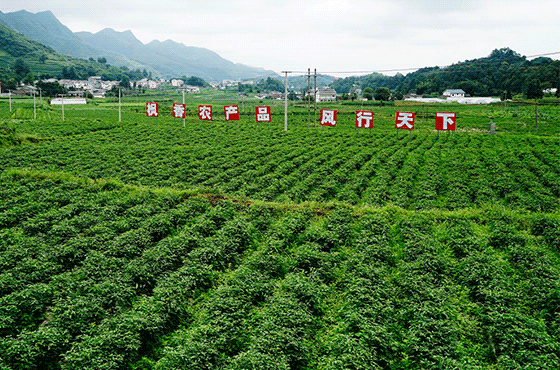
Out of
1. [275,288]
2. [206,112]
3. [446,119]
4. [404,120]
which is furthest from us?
[206,112]

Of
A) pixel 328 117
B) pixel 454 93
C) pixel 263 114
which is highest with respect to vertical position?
pixel 454 93

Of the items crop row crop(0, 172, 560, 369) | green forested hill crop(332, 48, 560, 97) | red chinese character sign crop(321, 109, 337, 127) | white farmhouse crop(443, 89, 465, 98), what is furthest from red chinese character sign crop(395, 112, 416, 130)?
white farmhouse crop(443, 89, 465, 98)

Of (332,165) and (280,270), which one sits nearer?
(280,270)

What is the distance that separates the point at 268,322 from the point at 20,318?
6.00m

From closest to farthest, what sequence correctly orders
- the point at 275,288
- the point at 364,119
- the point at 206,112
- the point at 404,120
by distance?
1. the point at 275,288
2. the point at 404,120
3. the point at 364,119
4. the point at 206,112

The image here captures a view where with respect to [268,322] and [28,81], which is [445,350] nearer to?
[268,322]

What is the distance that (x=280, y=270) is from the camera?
11.9m

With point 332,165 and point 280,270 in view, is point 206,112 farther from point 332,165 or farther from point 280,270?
point 280,270

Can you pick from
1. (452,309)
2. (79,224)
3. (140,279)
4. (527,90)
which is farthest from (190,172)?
(527,90)

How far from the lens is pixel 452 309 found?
372 inches

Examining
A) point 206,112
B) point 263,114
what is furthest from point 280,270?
point 206,112

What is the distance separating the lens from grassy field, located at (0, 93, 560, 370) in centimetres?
807

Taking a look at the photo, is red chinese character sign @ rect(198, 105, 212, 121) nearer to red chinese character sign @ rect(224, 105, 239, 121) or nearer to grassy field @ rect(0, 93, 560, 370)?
red chinese character sign @ rect(224, 105, 239, 121)

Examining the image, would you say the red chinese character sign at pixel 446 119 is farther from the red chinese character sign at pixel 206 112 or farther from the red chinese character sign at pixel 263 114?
the red chinese character sign at pixel 206 112
